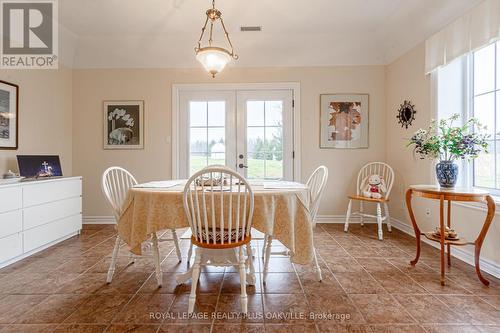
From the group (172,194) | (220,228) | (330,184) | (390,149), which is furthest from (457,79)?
(172,194)

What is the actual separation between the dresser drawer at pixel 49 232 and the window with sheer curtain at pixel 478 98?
14.9 feet

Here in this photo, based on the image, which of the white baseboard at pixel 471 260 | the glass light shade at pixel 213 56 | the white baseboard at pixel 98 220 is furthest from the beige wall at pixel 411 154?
the white baseboard at pixel 98 220

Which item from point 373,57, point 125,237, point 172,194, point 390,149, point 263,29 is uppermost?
point 263,29

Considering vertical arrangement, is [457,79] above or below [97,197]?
above

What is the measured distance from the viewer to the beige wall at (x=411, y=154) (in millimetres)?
2486

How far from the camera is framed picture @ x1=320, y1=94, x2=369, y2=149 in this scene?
13.0ft

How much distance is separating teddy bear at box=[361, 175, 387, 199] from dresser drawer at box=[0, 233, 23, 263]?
3.99 m

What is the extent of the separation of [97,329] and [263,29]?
146 inches

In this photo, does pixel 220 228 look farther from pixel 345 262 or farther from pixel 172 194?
pixel 345 262

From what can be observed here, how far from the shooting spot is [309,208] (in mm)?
1985

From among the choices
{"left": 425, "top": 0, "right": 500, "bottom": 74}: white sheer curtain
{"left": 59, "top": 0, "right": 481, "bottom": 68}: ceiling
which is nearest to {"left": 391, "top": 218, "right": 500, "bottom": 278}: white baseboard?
{"left": 425, "top": 0, "right": 500, "bottom": 74}: white sheer curtain

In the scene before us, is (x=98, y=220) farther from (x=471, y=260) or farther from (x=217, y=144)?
→ (x=471, y=260)

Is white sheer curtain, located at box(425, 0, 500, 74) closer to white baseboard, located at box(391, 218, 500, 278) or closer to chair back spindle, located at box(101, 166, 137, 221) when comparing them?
white baseboard, located at box(391, 218, 500, 278)

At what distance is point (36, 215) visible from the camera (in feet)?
8.95
